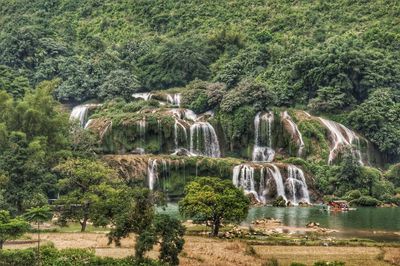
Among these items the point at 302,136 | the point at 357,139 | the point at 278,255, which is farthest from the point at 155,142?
the point at 278,255

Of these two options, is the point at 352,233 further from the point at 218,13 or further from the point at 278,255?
the point at 218,13

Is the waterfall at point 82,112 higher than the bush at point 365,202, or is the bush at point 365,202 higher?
the waterfall at point 82,112

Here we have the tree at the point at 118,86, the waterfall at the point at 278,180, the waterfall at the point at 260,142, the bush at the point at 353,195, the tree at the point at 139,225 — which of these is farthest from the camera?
the tree at the point at 118,86

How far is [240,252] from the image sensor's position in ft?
117

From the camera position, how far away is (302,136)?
78.3 meters

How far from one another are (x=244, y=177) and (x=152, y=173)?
31.8ft

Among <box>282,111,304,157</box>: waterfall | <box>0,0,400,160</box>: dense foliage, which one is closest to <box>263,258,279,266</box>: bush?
<box>282,111,304,157</box>: waterfall

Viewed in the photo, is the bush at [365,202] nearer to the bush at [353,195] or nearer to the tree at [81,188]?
the bush at [353,195]

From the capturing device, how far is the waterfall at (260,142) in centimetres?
7856

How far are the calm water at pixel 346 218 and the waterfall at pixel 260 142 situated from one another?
14922 millimetres

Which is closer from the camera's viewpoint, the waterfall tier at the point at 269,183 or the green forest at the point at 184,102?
the green forest at the point at 184,102

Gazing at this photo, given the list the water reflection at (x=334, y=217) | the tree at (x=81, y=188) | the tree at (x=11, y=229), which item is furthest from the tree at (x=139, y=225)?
the water reflection at (x=334, y=217)

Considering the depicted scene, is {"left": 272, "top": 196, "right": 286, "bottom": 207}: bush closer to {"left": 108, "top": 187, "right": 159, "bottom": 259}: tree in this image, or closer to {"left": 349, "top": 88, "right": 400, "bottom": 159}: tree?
{"left": 349, "top": 88, "right": 400, "bottom": 159}: tree

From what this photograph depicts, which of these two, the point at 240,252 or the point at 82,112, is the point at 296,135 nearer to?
the point at 82,112
